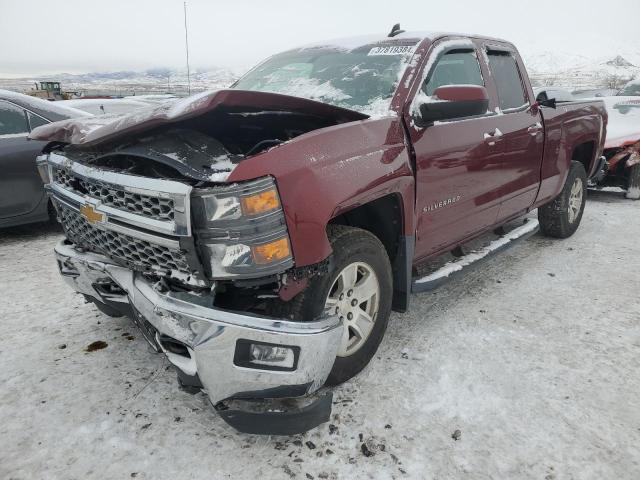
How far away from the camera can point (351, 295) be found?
234 cm

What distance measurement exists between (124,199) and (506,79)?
3.04m

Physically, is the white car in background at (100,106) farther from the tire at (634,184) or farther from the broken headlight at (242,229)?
the tire at (634,184)

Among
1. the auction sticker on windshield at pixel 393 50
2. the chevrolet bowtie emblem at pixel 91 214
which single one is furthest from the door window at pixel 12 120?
the auction sticker on windshield at pixel 393 50

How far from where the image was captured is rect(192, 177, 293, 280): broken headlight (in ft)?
5.71

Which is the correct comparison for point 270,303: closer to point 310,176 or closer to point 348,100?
point 310,176

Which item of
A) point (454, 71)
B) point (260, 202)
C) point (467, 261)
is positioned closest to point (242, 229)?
point (260, 202)

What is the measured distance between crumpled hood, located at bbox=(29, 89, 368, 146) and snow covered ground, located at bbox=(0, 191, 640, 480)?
1.26 metres

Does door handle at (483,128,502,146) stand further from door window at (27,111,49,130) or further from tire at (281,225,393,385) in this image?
door window at (27,111,49,130)

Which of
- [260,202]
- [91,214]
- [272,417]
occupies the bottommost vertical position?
[272,417]

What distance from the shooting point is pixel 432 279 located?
110 inches

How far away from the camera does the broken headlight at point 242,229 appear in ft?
5.71

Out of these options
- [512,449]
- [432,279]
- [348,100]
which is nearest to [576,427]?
[512,449]

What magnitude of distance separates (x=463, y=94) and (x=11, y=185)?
4256 millimetres

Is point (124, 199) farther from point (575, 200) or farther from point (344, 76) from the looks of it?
point (575, 200)
